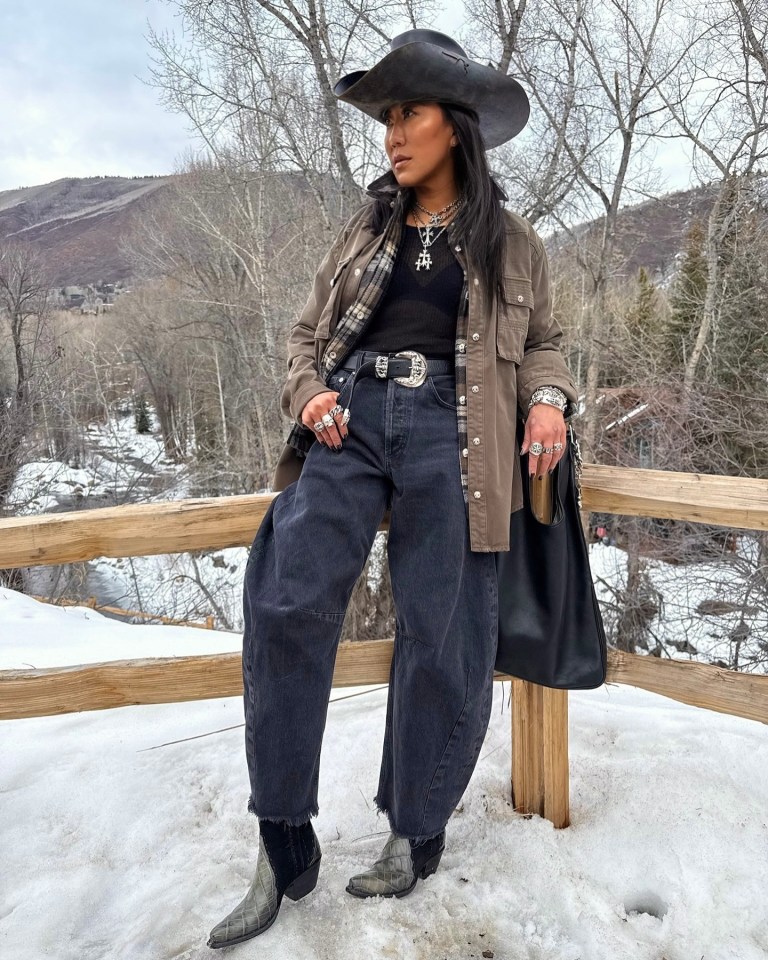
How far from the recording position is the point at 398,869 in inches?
68.9

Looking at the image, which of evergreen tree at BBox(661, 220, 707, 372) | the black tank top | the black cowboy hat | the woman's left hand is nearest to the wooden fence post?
the woman's left hand

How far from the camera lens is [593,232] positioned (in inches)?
577

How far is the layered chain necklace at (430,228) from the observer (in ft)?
5.75

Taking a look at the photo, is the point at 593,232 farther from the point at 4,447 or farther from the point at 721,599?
the point at 4,447

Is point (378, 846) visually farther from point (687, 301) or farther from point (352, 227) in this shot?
→ point (687, 301)

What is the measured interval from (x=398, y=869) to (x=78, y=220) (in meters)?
30.4

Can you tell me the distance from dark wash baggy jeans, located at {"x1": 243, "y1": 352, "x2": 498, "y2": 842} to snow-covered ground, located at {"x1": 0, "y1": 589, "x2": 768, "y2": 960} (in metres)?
0.28

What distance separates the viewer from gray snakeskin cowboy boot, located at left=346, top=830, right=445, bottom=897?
173cm

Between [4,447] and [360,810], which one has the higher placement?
[4,447]

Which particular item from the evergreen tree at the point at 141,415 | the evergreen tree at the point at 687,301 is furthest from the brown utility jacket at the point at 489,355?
the evergreen tree at the point at 141,415

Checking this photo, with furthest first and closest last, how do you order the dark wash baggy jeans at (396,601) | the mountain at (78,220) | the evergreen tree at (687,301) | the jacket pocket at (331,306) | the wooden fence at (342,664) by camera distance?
the mountain at (78,220) < the evergreen tree at (687,301) < the wooden fence at (342,664) < the jacket pocket at (331,306) < the dark wash baggy jeans at (396,601)

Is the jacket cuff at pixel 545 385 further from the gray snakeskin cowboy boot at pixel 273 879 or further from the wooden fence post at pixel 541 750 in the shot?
the gray snakeskin cowboy boot at pixel 273 879

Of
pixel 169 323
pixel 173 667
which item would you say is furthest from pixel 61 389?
pixel 169 323

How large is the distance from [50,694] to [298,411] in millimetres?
1176
